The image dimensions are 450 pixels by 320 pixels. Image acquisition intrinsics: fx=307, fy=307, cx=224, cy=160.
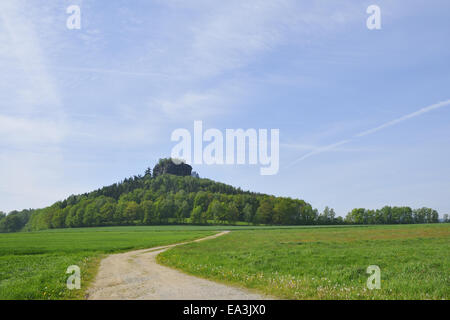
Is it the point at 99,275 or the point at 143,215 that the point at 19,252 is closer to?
the point at 99,275

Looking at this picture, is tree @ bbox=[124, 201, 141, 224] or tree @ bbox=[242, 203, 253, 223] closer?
tree @ bbox=[124, 201, 141, 224]

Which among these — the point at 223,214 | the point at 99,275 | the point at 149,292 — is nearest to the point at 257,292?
the point at 149,292

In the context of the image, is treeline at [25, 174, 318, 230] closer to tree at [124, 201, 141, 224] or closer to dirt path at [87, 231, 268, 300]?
tree at [124, 201, 141, 224]

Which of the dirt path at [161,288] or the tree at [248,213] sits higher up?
the dirt path at [161,288]

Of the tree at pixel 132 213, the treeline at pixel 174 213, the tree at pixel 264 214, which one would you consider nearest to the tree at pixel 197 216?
the treeline at pixel 174 213

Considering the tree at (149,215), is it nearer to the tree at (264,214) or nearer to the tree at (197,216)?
the tree at (197,216)

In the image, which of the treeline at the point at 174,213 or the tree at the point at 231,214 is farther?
the tree at the point at 231,214

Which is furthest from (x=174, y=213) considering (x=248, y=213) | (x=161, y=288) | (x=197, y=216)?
(x=161, y=288)

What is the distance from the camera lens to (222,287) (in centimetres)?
1483

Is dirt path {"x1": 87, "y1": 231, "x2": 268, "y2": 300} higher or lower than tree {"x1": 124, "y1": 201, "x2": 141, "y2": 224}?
higher

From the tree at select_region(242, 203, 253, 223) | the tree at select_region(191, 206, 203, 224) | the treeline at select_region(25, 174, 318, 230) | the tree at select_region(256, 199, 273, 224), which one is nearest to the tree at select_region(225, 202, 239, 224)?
the treeline at select_region(25, 174, 318, 230)

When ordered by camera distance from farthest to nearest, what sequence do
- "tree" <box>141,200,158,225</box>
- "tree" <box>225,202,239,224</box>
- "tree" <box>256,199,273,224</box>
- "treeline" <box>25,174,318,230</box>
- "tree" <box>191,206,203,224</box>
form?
"tree" <box>191,206,203,224</box> → "tree" <box>141,200,158,225</box> → "tree" <box>225,202,239,224</box> → "treeline" <box>25,174,318,230</box> → "tree" <box>256,199,273,224</box>

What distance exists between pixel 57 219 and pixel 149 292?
182 metres
